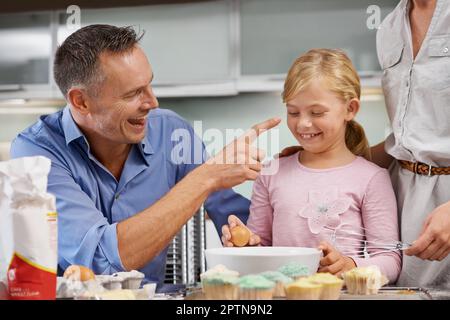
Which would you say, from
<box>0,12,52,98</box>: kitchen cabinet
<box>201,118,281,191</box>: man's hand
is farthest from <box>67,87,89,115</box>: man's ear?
<box>0,12,52,98</box>: kitchen cabinet

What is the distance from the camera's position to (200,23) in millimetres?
2064

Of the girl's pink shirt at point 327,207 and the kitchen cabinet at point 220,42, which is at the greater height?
the kitchen cabinet at point 220,42

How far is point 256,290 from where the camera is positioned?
2.25ft

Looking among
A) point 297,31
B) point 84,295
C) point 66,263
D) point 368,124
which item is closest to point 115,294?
point 84,295

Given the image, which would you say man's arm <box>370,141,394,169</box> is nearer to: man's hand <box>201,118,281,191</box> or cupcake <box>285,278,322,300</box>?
man's hand <box>201,118,281,191</box>

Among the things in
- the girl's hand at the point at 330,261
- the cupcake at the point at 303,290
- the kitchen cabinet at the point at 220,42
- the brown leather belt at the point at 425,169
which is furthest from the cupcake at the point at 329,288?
the kitchen cabinet at the point at 220,42

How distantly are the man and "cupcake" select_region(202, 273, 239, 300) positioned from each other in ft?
1.05

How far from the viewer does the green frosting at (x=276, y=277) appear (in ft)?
2.36

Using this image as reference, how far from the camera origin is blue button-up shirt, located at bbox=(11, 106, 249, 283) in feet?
3.36

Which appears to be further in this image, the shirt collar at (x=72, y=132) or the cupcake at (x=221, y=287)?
the shirt collar at (x=72, y=132)

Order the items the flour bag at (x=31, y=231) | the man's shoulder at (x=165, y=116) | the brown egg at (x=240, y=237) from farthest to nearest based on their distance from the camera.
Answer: the man's shoulder at (x=165, y=116) < the brown egg at (x=240, y=237) < the flour bag at (x=31, y=231)

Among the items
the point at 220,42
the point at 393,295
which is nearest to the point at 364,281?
the point at 393,295

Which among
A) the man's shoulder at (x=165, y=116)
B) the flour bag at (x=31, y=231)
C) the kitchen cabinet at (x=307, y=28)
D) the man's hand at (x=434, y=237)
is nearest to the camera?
the flour bag at (x=31, y=231)

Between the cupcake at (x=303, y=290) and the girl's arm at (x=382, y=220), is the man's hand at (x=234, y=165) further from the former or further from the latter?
the cupcake at (x=303, y=290)
